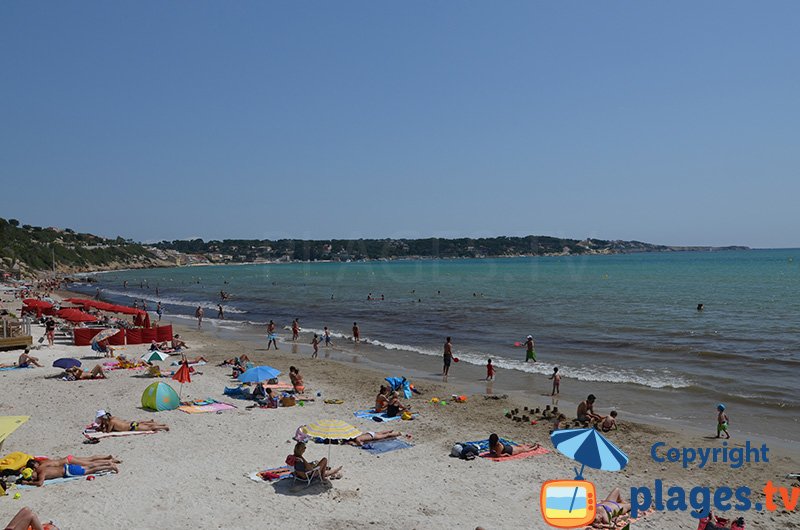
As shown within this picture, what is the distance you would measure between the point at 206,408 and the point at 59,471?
17.2 ft

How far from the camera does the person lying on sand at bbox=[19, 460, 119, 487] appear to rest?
9.47 metres

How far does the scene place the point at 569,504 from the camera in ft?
26.8

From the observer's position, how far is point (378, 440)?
12664 mm

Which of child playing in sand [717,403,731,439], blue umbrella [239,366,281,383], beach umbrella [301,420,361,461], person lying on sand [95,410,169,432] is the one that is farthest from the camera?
blue umbrella [239,366,281,383]

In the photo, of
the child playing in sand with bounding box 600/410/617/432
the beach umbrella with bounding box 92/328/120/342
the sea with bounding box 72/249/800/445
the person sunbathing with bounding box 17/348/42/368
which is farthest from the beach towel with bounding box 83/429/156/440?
the beach umbrella with bounding box 92/328/120/342

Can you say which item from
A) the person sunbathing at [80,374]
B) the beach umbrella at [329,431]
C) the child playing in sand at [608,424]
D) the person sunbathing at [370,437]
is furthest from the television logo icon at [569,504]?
the person sunbathing at [80,374]

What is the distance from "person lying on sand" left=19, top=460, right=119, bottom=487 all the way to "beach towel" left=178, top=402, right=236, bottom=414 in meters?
4.29

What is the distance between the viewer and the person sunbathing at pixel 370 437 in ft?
40.9

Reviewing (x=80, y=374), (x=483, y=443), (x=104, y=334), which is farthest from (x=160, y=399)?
(x=104, y=334)

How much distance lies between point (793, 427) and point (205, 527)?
14154 millimetres

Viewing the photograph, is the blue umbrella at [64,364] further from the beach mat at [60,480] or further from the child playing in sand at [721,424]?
the child playing in sand at [721,424]

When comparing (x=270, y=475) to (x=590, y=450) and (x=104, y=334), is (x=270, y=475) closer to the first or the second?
(x=590, y=450)

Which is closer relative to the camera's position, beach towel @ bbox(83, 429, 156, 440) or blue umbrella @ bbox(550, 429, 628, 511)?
blue umbrella @ bbox(550, 429, 628, 511)

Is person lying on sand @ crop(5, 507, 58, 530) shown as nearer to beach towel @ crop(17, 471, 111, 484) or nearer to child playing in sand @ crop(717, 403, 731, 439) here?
beach towel @ crop(17, 471, 111, 484)
